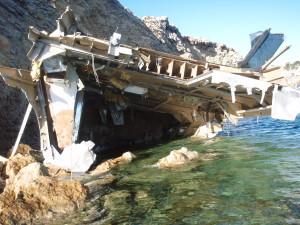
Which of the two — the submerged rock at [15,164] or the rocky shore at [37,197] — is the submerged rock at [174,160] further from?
the submerged rock at [15,164]

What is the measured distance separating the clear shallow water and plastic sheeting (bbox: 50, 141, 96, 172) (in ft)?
3.21

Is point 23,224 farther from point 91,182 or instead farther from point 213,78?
point 213,78

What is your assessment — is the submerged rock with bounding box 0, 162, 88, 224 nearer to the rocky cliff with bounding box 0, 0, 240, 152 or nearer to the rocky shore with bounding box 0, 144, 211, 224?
the rocky shore with bounding box 0, 144, 211, 224

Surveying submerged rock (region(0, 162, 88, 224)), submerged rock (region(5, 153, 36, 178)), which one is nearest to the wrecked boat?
submerged rock (region(5, 153, 36, 178))

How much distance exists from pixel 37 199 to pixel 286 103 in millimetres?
7261

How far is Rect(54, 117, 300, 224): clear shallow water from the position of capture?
400cm

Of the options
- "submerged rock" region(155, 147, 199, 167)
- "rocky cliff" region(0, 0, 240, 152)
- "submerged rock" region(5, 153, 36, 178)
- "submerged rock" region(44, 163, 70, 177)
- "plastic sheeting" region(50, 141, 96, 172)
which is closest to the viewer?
"submerged rock" region(5, 153, 36, 178)

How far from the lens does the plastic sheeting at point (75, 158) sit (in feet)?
24.7

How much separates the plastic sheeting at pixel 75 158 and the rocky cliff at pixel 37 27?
295 centimetres

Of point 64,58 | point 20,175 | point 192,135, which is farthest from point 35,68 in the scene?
point 192,135

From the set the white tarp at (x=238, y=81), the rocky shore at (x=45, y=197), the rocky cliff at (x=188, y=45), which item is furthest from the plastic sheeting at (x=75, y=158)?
the rocky cliff at (x=188, y=45)

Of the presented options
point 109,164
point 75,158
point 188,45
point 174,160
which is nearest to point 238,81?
point 174,160

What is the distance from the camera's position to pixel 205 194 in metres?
4.95

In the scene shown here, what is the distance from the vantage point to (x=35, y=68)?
7566 millimetres
